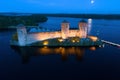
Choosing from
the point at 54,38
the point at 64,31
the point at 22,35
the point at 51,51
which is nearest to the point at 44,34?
the point at 54,38

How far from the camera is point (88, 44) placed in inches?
1378

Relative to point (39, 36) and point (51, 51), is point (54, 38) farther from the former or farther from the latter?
point (51, 51)

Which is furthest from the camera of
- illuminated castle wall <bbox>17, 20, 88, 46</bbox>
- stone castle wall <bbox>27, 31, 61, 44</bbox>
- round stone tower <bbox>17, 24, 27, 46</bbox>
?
stone castle wall <bbox>27, 31, 61, 44</bbox>

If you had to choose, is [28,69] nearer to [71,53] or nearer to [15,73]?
[15,73]

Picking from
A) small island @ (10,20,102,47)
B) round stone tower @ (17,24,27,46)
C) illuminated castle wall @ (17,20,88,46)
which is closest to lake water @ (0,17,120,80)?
round stone tower @ (17,24,27,46)

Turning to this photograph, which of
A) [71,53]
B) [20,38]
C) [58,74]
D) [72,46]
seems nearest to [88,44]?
[72,46]

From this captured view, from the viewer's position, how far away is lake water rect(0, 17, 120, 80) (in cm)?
2157

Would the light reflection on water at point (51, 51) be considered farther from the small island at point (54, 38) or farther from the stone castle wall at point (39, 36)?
the stone castle wall at point (39, 36)

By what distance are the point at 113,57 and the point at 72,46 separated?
8.20 meters

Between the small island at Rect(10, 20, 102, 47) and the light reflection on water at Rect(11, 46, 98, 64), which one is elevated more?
the small island at Rect(10, 20, 102, 47)

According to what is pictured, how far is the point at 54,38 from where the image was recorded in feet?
118

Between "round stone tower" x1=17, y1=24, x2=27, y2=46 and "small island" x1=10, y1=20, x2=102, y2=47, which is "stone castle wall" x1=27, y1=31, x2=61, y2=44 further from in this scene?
"round stone tower" x1=17, y1=24, x2=27, y2=46

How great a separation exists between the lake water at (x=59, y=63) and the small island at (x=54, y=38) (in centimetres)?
138

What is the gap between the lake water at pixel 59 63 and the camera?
70.8 feet
